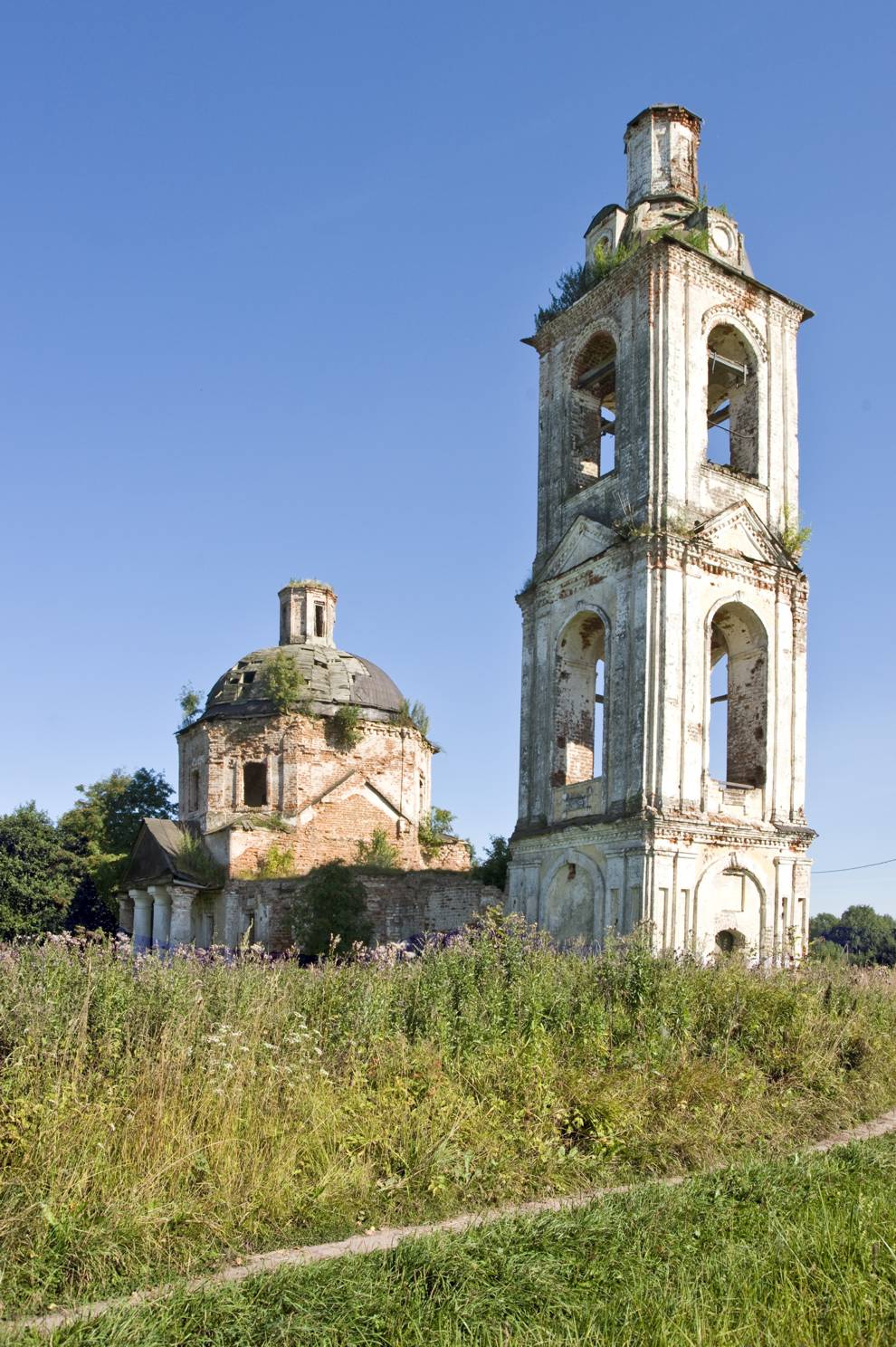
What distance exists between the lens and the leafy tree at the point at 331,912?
23.2 metres

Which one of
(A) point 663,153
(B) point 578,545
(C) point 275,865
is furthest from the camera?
(C) point 275,865

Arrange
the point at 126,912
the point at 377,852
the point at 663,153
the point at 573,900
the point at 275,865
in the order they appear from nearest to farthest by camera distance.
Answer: the point at 573,900 < the point at 663,153 < the point at 275,865 < the point at 377,852 < the point at 126,912

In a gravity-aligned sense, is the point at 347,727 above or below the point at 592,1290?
above

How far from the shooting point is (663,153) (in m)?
18.9

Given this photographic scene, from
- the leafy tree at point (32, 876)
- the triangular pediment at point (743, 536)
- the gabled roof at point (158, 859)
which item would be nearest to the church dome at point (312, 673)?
the gabled roof at point (158, 859)

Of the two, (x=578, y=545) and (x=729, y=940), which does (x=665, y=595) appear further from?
(x=729, y=940)

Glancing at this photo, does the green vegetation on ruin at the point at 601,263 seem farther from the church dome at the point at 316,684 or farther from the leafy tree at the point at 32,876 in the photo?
the leafy tree at the point at 32,876

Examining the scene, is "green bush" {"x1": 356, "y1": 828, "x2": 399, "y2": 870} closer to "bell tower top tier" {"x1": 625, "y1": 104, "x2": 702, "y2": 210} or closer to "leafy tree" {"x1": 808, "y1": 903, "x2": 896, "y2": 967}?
"bell tower top tier" {"x1": 625, "y1": 104, "x2": 702, "y2": 210}

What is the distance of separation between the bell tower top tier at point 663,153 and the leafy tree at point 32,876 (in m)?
24.3

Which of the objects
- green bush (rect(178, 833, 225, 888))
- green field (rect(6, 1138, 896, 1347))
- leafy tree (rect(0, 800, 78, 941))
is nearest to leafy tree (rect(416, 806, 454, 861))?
green bush (rect(178, 833, 225, 888))

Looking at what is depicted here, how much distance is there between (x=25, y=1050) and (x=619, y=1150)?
11.4ft

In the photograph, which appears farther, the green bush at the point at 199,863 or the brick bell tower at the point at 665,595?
the green bush at the point at 199,863

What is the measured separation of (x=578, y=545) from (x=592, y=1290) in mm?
13951

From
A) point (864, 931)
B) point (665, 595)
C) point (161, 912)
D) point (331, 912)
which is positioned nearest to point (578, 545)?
point (665, 595)
